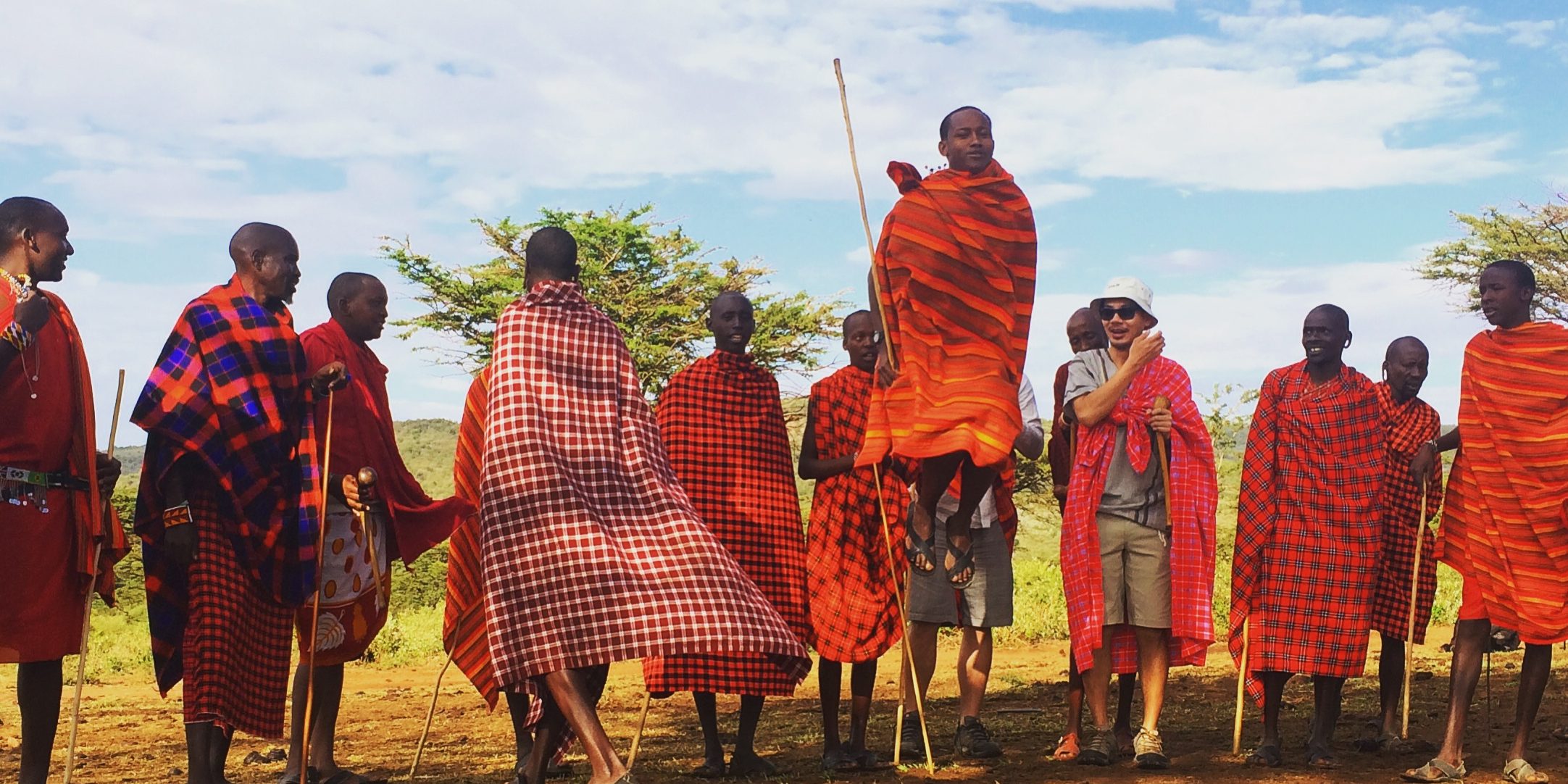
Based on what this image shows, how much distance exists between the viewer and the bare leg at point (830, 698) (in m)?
7.33

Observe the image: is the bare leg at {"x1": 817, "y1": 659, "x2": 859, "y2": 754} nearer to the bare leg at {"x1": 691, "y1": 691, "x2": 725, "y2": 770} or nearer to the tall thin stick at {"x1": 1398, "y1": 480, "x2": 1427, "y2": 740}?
the bare leg at {"x1": 691, "y1": 691, "x2": 725, "y2": 770}

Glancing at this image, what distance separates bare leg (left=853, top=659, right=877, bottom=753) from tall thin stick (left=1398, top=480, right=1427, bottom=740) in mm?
2557

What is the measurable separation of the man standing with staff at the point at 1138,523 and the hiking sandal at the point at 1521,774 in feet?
4.61

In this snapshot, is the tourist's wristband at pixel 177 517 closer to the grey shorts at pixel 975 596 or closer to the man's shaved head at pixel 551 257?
the man's shaved head at pixel 551 257

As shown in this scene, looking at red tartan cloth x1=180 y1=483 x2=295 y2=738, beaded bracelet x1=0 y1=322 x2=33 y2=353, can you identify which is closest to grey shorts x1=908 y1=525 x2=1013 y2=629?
red tartan cloth x1=180 y1=483 x2=295 y2=738

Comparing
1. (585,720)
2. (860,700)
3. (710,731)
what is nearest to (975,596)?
(860,700)

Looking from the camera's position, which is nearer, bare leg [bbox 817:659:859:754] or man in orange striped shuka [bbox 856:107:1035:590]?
man in orange striped shuka [bbox 856:107:1035:590]

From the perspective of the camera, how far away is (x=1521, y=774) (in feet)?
22.3

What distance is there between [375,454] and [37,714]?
1.79 metres

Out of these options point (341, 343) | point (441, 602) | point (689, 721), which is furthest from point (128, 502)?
point (341, 343)

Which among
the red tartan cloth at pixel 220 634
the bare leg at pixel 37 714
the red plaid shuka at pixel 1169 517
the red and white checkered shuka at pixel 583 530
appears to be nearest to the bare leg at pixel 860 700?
the red plaid shuka at pixel 1169 517

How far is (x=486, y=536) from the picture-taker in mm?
5711

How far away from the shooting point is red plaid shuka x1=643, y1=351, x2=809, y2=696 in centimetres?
746

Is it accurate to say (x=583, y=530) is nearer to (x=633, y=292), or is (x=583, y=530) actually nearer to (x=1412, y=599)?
(x=1412, y=599)
